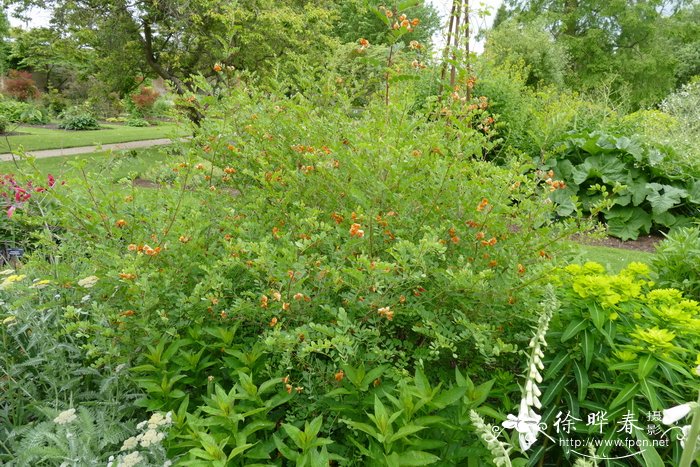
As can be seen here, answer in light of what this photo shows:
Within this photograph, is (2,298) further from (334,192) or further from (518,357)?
(518,357)

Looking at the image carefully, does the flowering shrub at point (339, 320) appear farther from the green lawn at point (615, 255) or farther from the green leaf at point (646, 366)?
the green lawn at point (615, 255)

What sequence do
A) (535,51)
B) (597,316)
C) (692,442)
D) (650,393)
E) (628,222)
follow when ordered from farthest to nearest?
(535,51) → (628,222) → (597,316) → (650,393) → (692,442)

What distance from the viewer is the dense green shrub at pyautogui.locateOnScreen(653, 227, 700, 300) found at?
2.79 meters

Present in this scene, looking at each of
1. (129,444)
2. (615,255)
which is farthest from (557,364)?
(615,255)

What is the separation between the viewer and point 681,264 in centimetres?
288

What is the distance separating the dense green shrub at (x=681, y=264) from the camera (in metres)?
2.79

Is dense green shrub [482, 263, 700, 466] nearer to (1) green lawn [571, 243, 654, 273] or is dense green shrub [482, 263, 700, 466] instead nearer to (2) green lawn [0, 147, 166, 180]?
(2) green lawn [0, 147, 166, 180]

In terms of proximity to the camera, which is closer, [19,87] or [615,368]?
[615,368]

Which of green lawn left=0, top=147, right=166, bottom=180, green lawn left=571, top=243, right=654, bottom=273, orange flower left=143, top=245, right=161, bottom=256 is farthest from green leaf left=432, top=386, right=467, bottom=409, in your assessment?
green lawn left=571, top=243, right=654, bottom=273

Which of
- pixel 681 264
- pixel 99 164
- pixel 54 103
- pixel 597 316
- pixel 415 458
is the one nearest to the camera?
pixel 415 458

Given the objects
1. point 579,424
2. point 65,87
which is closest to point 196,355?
point 579,424

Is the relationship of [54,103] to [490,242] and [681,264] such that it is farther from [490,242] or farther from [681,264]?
[681,264]

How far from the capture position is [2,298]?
2488 mm

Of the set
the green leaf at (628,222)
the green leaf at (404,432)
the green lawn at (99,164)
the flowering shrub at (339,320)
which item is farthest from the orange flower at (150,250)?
the green leaf at (628,222)
